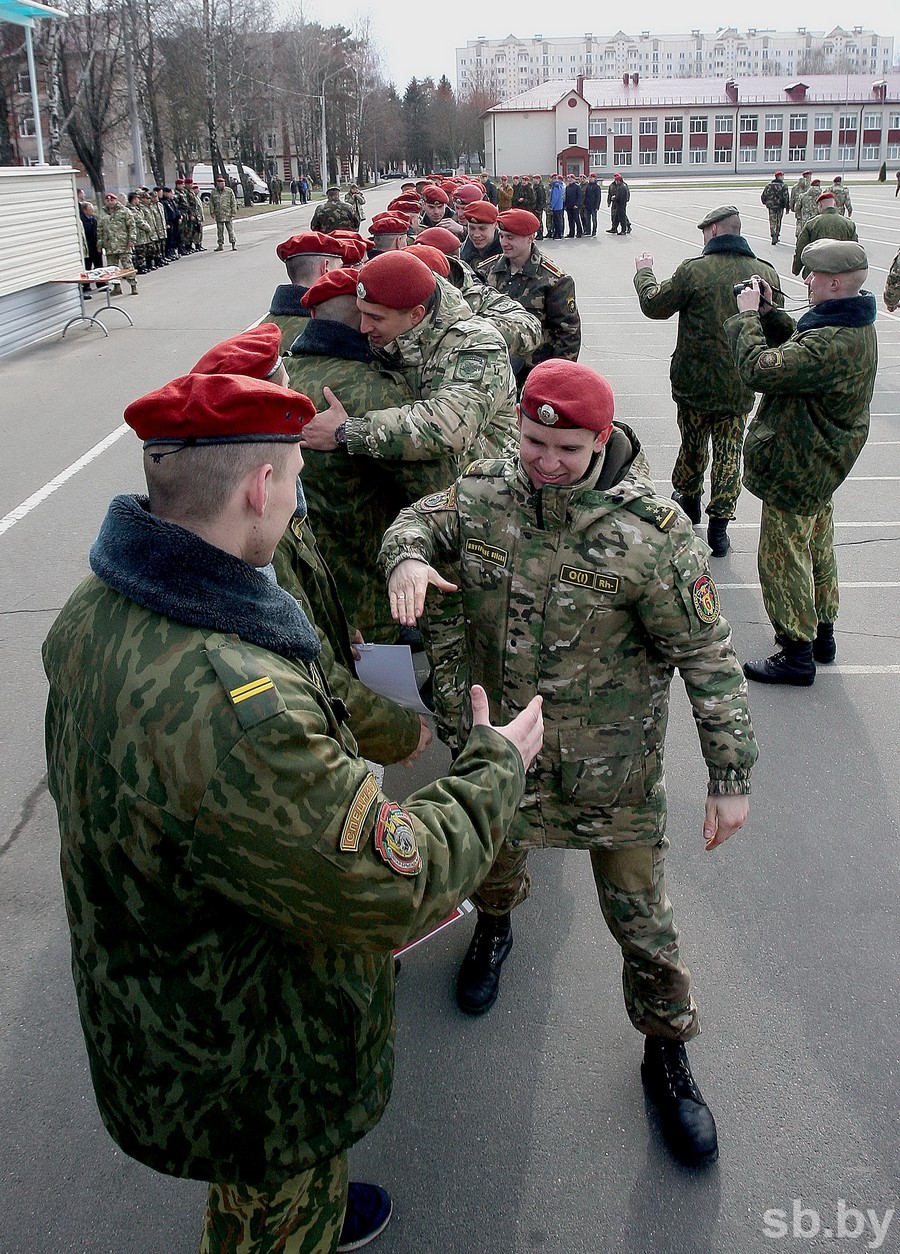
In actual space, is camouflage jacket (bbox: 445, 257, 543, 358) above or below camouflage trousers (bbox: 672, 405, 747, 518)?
above

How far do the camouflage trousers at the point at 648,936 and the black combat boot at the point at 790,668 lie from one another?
9.58ft

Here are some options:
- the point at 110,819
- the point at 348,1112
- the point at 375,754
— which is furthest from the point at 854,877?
the point at 110,819

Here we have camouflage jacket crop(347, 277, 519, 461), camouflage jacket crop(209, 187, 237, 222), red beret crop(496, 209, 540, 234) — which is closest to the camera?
camouflage jacket crop(347, 277, 519, 461)

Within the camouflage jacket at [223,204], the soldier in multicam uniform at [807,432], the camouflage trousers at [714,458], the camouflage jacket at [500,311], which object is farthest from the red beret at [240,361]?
the camouflage jacket at [223,204]

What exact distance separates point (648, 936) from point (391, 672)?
3.54 ft

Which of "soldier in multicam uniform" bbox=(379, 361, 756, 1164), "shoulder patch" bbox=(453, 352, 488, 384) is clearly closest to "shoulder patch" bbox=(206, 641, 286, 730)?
"soldier in multicam uniform" bbox=(379, 361, 756, 1164)

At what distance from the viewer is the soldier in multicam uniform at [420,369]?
3889 mm

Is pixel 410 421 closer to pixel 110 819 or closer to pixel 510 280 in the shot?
pixel 110 819

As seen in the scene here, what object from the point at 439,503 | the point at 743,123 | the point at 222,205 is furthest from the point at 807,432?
the point at 743,123

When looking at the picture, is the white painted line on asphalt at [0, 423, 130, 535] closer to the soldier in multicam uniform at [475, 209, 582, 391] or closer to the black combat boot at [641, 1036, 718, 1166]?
the soldier in multicam uniform at [475, 209, 582, 391]

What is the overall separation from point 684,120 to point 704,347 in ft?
361

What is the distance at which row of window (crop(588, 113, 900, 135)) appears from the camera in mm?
102438

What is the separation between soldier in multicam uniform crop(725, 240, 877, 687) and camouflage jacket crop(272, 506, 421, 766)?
3.07m

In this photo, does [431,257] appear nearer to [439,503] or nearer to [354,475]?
[354,475]
